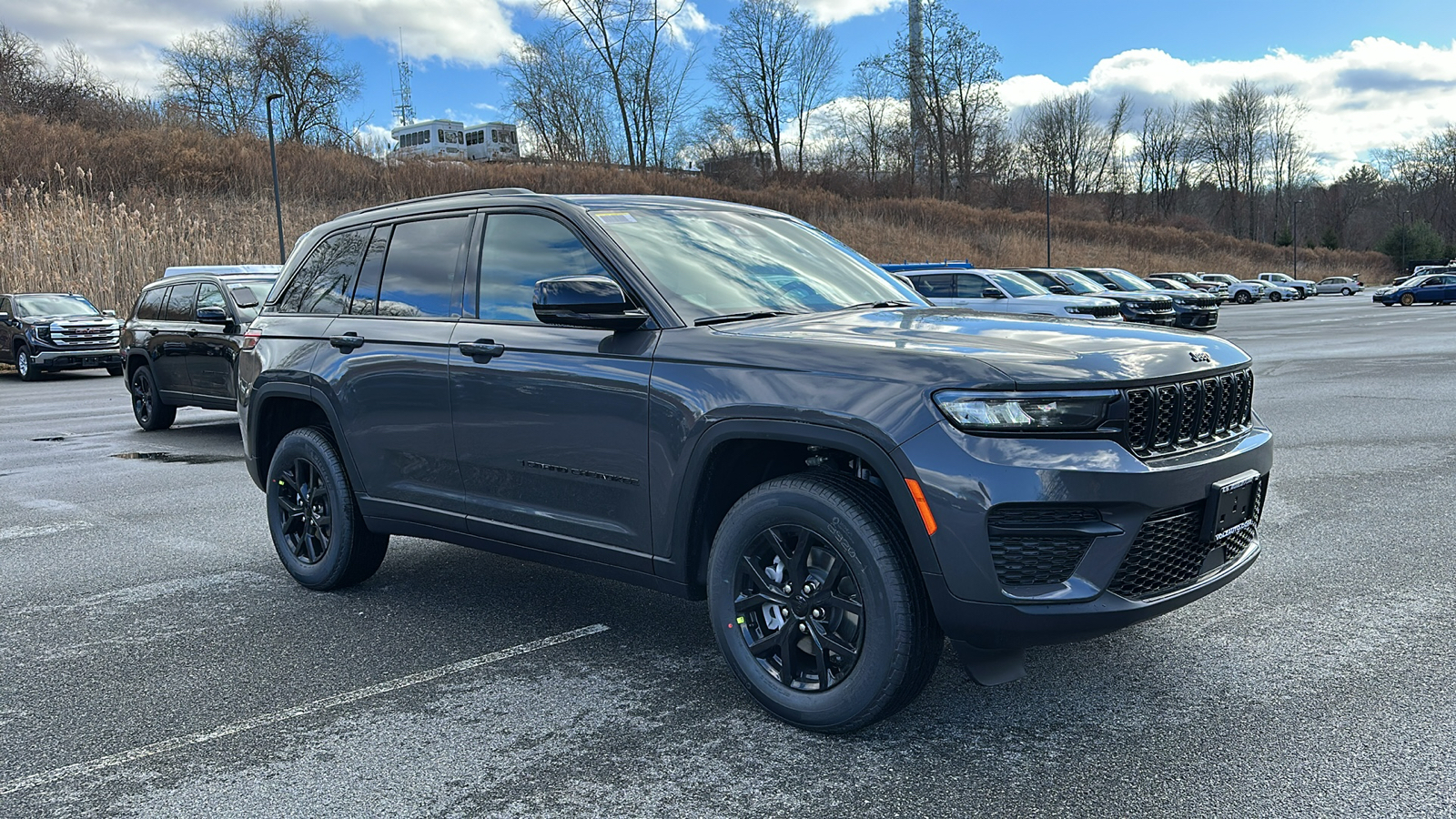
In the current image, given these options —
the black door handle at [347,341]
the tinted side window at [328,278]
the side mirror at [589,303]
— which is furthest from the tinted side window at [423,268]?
the side mirror at [589,303]

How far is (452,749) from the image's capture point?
3426mm

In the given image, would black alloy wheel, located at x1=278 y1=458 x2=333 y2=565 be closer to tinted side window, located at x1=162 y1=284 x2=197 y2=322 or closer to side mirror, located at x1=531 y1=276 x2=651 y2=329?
side mirror, located at x1=531 y1=276 x2=651 y2=329

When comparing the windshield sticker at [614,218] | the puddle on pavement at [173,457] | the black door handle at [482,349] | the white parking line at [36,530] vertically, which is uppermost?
the windshield sticker at [614,218]

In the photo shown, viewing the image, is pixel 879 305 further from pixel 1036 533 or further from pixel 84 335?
pixel 84 335

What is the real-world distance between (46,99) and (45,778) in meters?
48.7

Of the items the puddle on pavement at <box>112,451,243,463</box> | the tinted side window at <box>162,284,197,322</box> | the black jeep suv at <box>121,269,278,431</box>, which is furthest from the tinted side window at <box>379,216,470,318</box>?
the tinted side window at <box>162,284,197,322</box>

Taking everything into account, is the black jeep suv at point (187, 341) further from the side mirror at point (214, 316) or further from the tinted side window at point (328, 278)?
the tinted side window at point (328, 278)

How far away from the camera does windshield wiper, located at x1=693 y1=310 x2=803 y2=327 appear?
12.6 ft

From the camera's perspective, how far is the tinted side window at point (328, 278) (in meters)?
5.32

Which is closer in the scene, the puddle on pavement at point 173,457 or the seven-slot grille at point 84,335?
the puddle on pavement at point 173,457

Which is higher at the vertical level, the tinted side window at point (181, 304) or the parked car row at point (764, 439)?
the tinted side window at point (181, 304)

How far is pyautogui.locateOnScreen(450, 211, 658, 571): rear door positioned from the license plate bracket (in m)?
1.81

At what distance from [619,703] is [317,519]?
2.27 m

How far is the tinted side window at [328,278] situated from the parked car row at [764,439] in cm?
2
